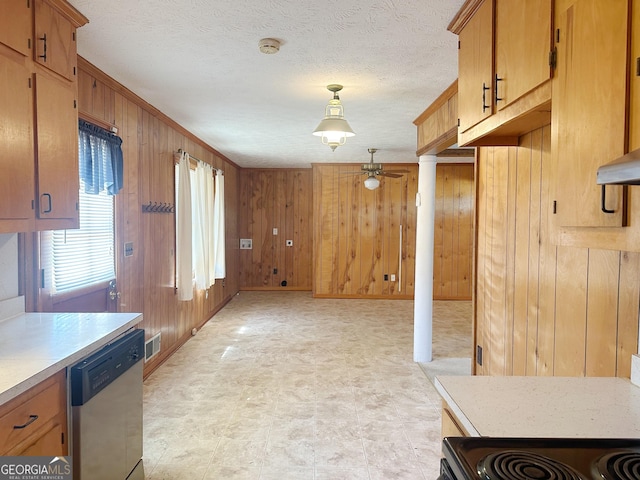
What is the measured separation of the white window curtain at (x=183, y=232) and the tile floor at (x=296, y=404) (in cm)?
72

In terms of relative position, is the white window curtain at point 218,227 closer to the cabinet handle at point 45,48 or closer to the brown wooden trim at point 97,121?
the brown wooden trim at point 97,121

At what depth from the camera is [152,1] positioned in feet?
6.09

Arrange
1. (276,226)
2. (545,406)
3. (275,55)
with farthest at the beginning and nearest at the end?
(276,226) < (275,55) < (545,406)

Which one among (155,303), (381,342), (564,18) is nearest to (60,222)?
(155,303)

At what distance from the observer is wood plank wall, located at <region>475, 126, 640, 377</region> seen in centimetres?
141

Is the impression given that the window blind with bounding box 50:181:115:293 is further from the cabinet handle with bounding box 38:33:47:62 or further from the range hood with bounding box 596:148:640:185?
the range hood with bounding box 596:148:640:185

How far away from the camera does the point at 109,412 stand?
1.81m

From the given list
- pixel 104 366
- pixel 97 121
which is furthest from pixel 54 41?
pixel 104 366

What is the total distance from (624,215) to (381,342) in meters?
4.11

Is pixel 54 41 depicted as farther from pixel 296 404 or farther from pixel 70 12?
pixel 296 404

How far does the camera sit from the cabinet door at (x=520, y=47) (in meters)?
1.31

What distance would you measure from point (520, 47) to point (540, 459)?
129 cm

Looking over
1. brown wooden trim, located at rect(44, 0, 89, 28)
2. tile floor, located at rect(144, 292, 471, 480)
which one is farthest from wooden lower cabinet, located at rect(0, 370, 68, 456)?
brown wooden trim, located at rect(44, 0, 89, 28)

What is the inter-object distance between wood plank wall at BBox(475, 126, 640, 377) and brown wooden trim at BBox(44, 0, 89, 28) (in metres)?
2.18
